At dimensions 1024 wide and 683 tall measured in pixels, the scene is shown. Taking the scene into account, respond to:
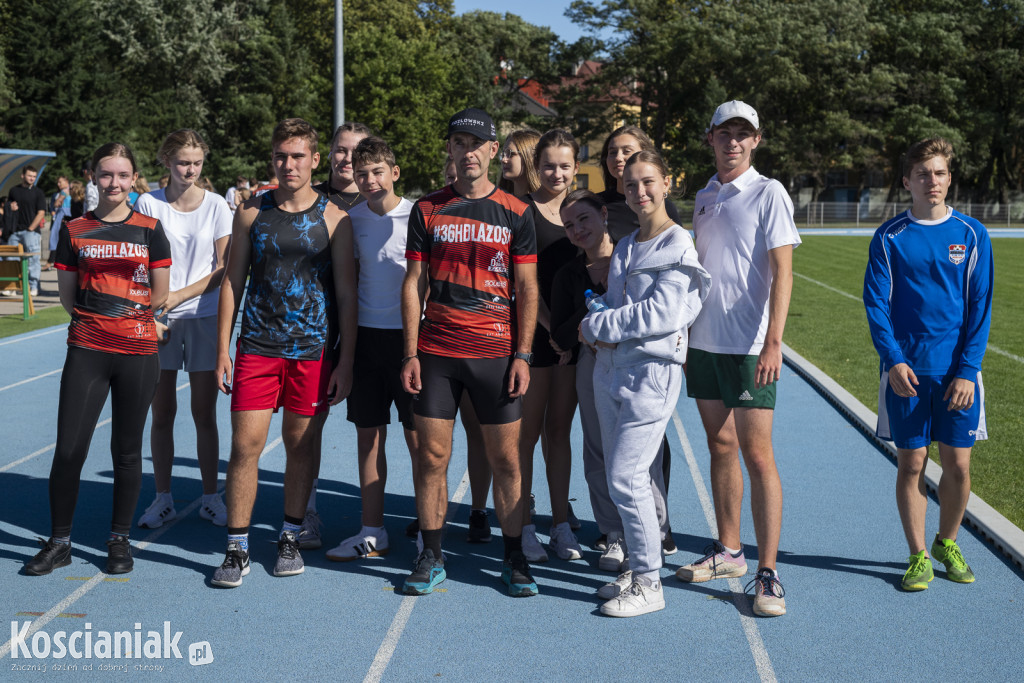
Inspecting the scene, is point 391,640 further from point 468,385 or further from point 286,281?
point 286,281

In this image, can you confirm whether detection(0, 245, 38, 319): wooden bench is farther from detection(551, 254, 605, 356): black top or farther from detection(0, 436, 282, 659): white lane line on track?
detection(551, 254, 605, 356): black top

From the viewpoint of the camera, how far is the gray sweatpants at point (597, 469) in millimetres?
4859

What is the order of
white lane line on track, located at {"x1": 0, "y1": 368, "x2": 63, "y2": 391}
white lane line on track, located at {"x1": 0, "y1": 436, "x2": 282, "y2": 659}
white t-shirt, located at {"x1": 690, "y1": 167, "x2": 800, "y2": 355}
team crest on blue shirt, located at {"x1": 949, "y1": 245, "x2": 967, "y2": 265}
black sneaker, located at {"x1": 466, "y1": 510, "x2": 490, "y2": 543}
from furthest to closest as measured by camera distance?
white lane line on track, located at {"x1": 0, "y1": 368, "x2": 63, "y2": 391} → black sneaker, located at {"x1": 466, "y1": 510, "x2": 490, "y2": 543} → team crest on blue shirt, located at {"x1": 949, "y1": 245, "x2": 967, "y2": 265} → white t-shirt, located at {"x1": 690, "y1": 167, "x2": 800, "y2": 355} → white lane line on track, located at {"x1": 0, "y1": 436, "x2": 282, "y2": 659}

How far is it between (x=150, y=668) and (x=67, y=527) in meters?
1.34

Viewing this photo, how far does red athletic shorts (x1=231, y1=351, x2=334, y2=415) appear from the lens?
4.64m

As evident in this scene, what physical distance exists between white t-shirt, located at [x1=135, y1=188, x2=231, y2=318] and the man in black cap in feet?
4.81

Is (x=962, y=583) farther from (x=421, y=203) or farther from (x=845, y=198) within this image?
(x=845, y=198)

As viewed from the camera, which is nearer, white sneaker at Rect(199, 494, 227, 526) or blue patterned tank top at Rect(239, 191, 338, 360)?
blue patterned tank top at Rect(239, 191, 338, 360)

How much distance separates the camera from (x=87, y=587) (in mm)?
4520

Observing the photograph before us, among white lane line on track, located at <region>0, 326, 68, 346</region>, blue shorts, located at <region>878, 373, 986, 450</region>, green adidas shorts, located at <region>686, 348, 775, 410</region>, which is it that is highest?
green adidas shorts, located at <region>686, 348, 775, 410</region>

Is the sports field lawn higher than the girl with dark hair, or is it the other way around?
the girl with dark hair

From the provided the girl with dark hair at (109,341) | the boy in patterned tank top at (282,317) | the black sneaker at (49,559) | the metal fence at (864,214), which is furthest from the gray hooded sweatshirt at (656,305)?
the metal fence at (864,214)

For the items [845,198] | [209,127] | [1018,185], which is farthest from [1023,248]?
[209,127]

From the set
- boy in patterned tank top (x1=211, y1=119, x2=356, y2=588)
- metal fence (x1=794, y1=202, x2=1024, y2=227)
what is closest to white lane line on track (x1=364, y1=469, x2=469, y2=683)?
boy in patterned tank top (x1=211, y1=119, x2=356, y2=588)
